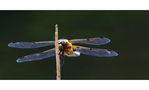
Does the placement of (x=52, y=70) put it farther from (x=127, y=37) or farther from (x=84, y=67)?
(x=127, y=37)

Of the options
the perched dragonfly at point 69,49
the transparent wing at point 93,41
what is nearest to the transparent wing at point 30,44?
the perched dragonfly at point 69,49

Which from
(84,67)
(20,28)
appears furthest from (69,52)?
(20,28)

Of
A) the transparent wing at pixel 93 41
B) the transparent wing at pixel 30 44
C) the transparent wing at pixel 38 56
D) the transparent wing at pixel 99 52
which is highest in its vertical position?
the transparent wing at pixel 93 41

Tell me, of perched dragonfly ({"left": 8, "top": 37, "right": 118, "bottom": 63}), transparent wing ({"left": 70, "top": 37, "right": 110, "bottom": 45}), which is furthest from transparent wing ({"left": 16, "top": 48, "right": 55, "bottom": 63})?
transparent wing ({"left": 70, "top": 37, "right": 110, "bottom": 45})

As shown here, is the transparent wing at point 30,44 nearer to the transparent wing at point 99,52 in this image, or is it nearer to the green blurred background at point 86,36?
the green blurred background at point 86,36

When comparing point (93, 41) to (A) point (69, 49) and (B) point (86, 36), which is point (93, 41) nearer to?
(B) point (86, 36)

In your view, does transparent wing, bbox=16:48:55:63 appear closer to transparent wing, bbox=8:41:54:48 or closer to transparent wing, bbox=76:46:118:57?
transparent wing, bbox=8:41:54:48
